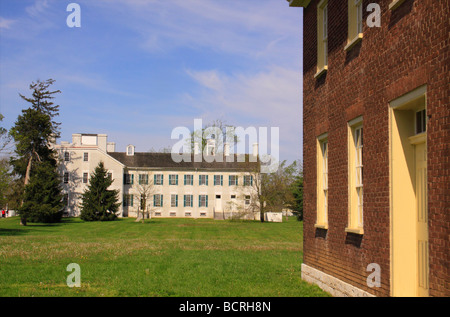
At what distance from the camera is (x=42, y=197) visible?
→ 52062mm

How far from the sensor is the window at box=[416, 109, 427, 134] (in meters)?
7.29

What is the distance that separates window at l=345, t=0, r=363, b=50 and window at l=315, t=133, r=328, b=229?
2640mm

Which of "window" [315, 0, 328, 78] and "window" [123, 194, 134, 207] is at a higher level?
"window" [315, 0, 328, 78]

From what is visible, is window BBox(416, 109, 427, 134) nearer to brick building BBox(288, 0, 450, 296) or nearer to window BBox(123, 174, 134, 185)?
brick building BBox(288, 0, 450, 296)

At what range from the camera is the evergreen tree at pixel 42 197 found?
1970 inches

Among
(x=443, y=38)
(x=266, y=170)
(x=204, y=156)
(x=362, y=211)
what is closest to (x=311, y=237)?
(x=362, y=211)

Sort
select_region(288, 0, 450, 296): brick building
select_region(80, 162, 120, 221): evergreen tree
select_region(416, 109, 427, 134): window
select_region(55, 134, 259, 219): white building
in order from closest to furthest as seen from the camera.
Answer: select_region(288, 0, 450, 296): brick building → select_region(416, 109, 427, 134): window → select_region(80, 162, 120, 221): evergreen tree → select_region(55, 134, 259, 219): white building

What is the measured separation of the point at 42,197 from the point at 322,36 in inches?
1809

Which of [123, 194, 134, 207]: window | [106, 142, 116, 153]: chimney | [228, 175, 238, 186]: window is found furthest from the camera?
[106, 142, 116, 153]: chimney

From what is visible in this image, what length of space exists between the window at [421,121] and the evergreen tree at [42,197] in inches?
1867

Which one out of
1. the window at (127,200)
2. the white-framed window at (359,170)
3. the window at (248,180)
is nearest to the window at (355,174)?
the white-framed window at (359,170)

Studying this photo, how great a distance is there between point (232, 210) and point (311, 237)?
55.7 meters

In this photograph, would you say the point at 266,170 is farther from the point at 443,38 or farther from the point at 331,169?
the point at 443,38

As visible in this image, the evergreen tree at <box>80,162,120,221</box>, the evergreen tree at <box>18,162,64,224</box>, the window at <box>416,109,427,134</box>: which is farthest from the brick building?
the evergreen tree at <box>80,162,120,221</box>
